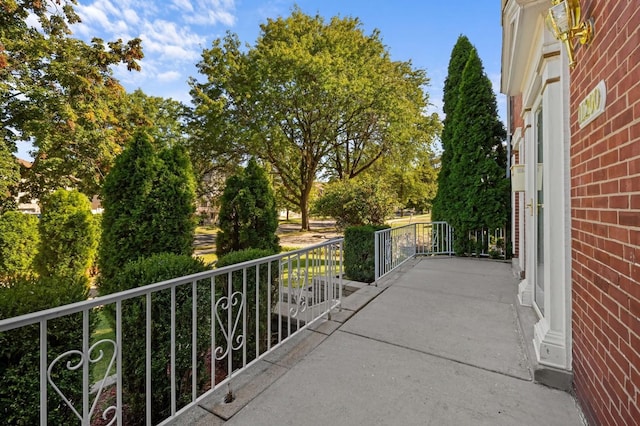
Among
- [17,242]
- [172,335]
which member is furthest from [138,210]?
[17,242]

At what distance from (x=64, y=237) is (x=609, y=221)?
795 cm

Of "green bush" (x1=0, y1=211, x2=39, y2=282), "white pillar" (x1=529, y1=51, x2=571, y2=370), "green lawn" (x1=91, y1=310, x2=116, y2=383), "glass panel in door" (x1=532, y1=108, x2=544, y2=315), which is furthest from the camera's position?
"green bush" (x1=0, y1=211, x2=39, y2=282)

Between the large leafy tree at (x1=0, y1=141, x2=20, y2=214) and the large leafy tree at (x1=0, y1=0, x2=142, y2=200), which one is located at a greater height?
the large leafy tree at (x1=0, y1=0, x2=142, y2=200)

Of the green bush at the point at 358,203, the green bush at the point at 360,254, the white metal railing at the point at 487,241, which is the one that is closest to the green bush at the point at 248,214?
the green bush at the point at 360,254

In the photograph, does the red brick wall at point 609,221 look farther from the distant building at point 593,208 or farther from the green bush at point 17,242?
the green bush at point 17,242

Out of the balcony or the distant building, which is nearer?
the distant building

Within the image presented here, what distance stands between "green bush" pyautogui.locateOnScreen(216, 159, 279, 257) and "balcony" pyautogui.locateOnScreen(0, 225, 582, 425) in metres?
1.44

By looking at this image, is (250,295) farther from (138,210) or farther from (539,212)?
(539,212)

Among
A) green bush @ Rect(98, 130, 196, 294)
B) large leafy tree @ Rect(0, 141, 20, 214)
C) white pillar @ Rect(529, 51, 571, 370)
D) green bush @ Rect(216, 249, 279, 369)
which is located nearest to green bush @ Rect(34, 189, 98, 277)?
green bush @ Rect(98, 130, 196, 294)

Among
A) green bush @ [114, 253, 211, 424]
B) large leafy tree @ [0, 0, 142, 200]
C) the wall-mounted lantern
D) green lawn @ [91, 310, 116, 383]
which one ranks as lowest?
green lawn @ [91, 310, 116, 383]

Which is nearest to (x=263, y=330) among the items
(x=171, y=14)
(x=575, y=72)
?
(x=575, y=72)

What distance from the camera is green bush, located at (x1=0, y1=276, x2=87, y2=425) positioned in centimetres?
134

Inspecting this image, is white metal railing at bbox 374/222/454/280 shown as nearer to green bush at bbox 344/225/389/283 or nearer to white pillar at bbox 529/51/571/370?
green bush at bbox 344/225/389/283

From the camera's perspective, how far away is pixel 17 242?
20.1 ft
